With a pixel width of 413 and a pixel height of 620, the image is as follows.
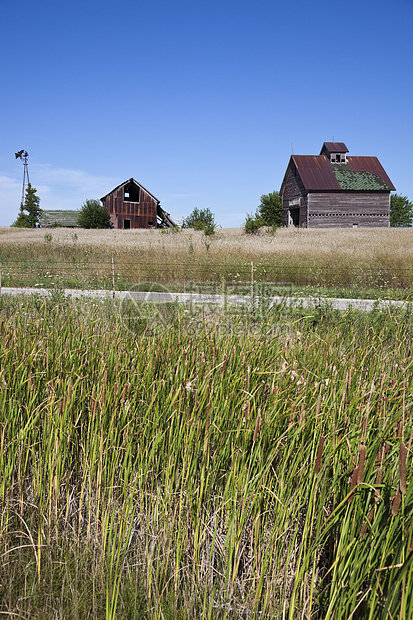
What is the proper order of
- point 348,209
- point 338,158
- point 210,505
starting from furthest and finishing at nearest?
point 338,158
point 348,209
point 210,505

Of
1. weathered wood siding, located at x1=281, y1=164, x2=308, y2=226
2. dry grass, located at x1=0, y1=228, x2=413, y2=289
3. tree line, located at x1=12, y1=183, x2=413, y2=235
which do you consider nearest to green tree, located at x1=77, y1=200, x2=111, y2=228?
tree line, located at x1=12, y1=183, x2=413, y2=235

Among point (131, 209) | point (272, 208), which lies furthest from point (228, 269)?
point (272, 208)

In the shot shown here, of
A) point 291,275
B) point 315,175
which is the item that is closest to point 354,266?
point 291,275

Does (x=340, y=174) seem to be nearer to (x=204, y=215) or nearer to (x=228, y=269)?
(x=204, y=215)

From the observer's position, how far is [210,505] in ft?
7.06

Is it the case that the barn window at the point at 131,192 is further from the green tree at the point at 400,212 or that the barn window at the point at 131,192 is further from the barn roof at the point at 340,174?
the green tree at the point at 400,212

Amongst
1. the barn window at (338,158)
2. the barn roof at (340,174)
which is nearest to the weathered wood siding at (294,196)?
the barn roof at (340,174)

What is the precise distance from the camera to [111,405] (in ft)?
8.14

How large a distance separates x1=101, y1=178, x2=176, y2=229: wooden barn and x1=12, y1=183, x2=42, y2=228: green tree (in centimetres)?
1061

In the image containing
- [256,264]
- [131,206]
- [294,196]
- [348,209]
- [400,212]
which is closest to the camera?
[256,264]

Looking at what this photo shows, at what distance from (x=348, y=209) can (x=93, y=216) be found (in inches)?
961

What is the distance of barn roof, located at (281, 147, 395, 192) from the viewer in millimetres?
40312

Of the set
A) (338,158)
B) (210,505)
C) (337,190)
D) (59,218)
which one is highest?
(338,158)

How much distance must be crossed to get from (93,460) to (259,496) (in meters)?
0.78
